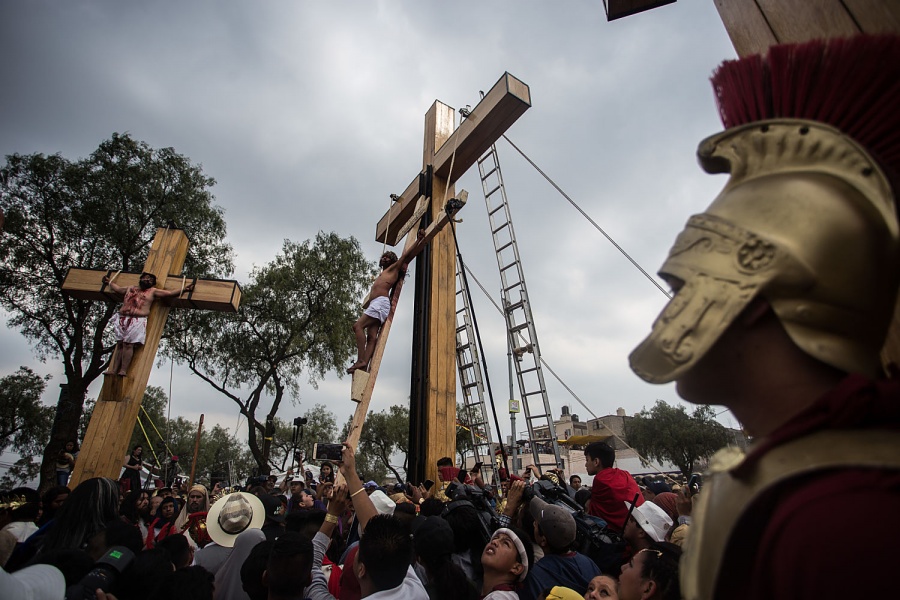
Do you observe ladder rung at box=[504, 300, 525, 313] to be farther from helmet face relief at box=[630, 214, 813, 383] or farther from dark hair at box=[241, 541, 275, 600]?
helmet face relief at box=[630, 214, 813, 383]

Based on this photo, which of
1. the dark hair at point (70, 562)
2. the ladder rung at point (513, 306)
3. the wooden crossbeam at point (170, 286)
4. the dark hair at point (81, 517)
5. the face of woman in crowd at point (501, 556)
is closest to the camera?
the dark hair at point (70, 562)

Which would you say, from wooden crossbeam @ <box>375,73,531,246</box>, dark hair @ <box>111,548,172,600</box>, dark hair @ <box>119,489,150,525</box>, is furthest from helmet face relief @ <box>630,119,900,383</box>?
dark hair @ <box>119,489,150,525</box>

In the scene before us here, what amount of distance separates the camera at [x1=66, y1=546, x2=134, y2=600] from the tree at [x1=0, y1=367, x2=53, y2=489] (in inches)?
994

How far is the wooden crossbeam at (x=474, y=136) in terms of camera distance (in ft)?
16.1

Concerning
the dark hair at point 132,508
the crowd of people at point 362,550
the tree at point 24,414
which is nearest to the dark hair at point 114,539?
the crowd of people at point 362,550

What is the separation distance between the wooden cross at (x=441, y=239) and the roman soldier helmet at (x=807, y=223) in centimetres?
304

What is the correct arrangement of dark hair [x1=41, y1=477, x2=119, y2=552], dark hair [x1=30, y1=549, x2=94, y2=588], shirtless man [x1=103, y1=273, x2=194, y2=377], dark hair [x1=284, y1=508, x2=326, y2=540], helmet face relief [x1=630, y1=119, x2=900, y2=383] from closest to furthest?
1. helmet face relief [x1=630, y1=119, x2=900, y2=383]
2. dark hair [x1=30, y1=549, x2=94, y2=588]
3. dark hair [x1=41, y1=477, x2=119, y2=552]
4. dark hair [x1=284, y1=508, x2=326, y2=540]
5. shirtless man [x1=103, y1=273, x2=194, y2=377]

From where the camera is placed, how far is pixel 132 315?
553cm

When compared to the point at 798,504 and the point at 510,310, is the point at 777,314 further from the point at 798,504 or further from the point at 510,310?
the point at 510,310

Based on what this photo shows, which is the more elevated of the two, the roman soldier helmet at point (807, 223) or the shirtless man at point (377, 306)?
the shirtless man at point (377, 306)

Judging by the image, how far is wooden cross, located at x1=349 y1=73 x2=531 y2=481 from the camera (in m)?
4.76

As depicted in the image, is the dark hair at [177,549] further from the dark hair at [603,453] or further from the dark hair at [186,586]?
the dark hair at [603,453]

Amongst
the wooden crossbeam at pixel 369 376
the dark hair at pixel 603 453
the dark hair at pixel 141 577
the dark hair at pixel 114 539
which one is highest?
the wooden crossbeam at pixel 369 376

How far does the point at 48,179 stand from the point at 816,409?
59.1ft
